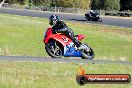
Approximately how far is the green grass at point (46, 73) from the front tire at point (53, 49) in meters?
1.71

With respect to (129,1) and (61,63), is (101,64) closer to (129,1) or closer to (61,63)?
(61,63)

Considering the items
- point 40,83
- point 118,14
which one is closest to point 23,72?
point 40,83

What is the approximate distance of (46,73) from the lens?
1343 cm

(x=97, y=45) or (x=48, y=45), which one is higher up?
(x=48, y=45)

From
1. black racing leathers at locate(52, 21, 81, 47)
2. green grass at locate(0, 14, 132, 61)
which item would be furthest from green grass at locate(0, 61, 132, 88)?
green grass at locate(0, 14, 132, 61)

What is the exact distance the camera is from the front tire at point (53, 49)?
55.8 ft

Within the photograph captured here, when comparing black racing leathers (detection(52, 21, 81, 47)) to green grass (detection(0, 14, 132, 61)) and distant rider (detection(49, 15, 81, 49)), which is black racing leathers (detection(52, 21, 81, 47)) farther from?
green grass (detection(0, 14, 132, 61))

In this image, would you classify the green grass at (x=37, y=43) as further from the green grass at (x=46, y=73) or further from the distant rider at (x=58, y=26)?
the green grass at (x=46, y=73)

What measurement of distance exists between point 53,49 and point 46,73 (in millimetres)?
3741

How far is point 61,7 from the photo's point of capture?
322 feet

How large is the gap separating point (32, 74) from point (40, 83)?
1328 millimetres

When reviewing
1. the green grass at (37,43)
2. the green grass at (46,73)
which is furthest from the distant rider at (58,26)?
the green grass at (37,43)

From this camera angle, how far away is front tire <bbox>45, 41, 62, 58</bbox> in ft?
55.8

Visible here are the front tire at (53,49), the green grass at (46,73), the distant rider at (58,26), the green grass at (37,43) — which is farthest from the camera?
the green grass at (37,43)
